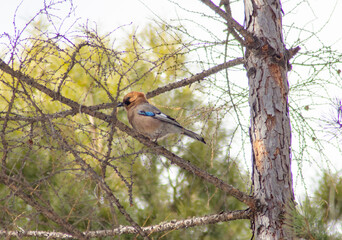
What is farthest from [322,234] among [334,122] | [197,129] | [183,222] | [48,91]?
[197,129]

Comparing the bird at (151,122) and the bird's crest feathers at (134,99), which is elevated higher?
the bird's crest feathers at (134,99)

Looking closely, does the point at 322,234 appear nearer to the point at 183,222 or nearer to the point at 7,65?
the point at 183,222

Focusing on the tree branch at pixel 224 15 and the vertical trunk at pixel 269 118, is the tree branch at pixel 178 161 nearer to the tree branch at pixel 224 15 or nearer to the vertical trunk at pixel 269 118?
the vertical trunk at pixel 269 118

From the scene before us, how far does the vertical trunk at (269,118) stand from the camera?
3.68 m

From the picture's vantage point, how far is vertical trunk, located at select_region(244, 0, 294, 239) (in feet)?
12.1

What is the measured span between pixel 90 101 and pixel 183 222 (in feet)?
10.4

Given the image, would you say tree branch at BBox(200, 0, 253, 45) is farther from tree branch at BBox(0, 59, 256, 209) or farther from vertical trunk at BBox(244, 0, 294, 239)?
tree branch at BBox(0, 59, 256, 209)

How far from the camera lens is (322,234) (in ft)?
9.05

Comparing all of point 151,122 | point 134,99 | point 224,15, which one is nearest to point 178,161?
point 224,15

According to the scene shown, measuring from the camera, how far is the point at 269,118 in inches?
154

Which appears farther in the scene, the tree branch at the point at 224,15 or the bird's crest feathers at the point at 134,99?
the bird's crest feathers at the point at 134,99

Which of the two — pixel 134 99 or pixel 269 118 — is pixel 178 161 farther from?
pixel 134 99

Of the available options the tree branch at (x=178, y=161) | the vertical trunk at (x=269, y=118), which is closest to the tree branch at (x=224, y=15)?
the vertical trunk at (x=269, y=118)

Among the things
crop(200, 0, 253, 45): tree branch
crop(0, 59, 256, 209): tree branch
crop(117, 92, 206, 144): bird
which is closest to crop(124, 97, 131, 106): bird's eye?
crop(117, 92, 206, 144): bird
